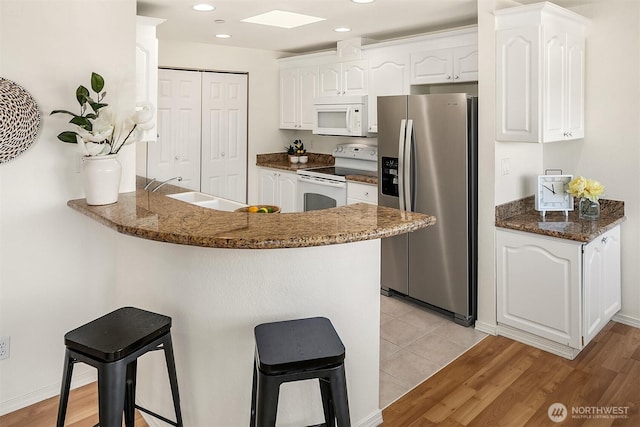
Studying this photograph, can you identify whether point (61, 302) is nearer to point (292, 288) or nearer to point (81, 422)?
point (81, 422)

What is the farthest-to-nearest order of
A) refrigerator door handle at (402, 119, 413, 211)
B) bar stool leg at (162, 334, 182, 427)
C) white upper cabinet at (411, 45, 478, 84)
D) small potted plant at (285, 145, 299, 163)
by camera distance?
1. small potted plant at (285, 145, 299, 163)
2. white upper cabinet at (411, 45, 478, 84)
3. refrigerator door handle at (402, 119, 413, 211)
4. bar stool leg at (162, 334, 182, 427)

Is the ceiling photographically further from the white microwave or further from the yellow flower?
the yellow flower

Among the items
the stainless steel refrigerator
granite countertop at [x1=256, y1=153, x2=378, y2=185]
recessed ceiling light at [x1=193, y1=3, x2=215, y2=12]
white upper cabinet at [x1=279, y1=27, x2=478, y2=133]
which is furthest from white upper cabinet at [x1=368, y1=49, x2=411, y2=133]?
recessed ceiling light at [x1=193, y1=3, x2=215, y2=12]

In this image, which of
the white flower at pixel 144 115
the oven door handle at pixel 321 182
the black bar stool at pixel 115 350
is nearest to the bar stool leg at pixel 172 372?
the black bar stool at pixel 115 350

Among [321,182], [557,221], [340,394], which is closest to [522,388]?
[557,221]

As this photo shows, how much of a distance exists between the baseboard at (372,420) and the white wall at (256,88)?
3824mm

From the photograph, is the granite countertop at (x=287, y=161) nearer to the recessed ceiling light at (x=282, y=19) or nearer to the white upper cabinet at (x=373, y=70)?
the white upper cabinet at (x=373, y=70)

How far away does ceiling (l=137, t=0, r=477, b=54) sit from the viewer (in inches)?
134

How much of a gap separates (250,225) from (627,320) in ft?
10.1

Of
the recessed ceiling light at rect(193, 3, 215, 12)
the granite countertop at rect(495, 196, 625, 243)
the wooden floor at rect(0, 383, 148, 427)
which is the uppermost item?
the recessed ceiling light at rect(193, 3, 215, 12)

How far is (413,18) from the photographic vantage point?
384 cm

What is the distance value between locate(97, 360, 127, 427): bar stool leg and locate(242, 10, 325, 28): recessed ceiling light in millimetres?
2992

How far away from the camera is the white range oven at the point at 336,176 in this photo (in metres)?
4.70

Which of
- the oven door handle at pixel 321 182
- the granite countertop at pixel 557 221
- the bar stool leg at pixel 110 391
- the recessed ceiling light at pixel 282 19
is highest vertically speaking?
the recessed ceiling light at pixel 282 19
